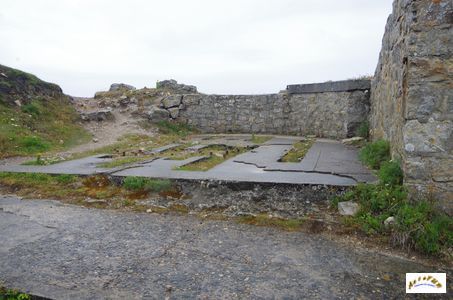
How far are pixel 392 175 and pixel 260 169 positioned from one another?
1.88m

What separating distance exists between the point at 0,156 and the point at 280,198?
242 inches

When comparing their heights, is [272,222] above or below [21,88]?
below

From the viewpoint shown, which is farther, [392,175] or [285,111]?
[285,111]

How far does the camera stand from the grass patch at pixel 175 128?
11.5 metres

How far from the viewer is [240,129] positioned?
37.7ft

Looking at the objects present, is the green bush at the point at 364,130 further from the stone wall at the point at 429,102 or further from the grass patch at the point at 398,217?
the stone wall at the point at 429,102

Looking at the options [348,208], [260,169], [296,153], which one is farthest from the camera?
[296,153]

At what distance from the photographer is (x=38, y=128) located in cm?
897

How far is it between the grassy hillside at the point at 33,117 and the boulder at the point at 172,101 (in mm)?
3167

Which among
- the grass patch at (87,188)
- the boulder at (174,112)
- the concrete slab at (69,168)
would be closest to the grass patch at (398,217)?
the grass patch at (87,188)

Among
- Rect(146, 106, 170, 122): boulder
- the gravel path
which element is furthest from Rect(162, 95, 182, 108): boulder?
the gravel path

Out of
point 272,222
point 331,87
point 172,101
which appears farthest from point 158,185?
point 172,101

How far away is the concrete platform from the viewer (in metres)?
4.21

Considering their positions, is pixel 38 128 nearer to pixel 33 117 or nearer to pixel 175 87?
pixel 33 117
